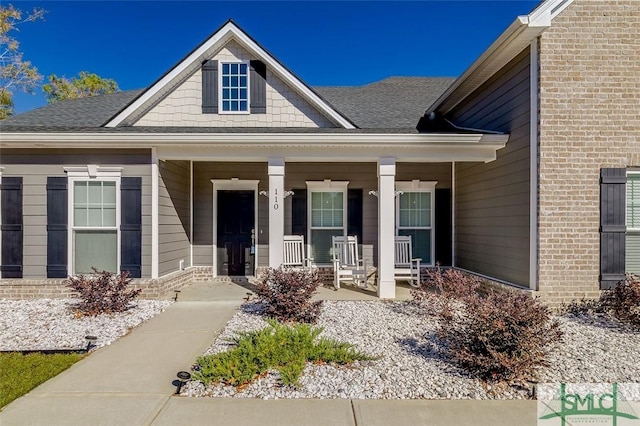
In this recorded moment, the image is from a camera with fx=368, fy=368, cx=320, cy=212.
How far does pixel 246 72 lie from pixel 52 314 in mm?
5798

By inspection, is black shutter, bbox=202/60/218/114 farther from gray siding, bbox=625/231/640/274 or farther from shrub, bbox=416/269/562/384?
gray siding, bbox=625/231/640/274

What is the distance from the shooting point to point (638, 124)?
593 cm

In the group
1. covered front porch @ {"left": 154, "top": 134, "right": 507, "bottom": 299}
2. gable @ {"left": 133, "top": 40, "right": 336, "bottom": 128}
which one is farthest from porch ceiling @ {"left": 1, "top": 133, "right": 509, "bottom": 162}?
covered front porch @ {"left": 154, "top": 134, "right": 507, "bottom": 299}

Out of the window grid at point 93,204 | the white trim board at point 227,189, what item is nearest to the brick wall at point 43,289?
the window grid at point 93,204

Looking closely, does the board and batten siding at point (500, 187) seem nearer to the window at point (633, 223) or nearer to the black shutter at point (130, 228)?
the window at point (633, 223)

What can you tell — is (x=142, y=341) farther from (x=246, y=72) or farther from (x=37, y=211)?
(x=246, y=72)

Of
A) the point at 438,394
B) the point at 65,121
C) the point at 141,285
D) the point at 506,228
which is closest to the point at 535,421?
the point at 438,394

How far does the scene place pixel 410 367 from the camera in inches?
154

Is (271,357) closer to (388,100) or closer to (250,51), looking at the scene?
(250,51)

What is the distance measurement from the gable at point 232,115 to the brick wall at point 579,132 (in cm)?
406

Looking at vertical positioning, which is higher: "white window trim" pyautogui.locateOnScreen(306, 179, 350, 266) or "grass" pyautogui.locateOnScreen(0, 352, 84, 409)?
"white window trim" pyautogui.locateOnScreen(306, 179, 350, 266)

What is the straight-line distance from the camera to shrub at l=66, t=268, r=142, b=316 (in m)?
5.87

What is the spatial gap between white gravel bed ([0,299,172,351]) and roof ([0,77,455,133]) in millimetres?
3223

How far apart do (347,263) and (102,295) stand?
16.5 feet
